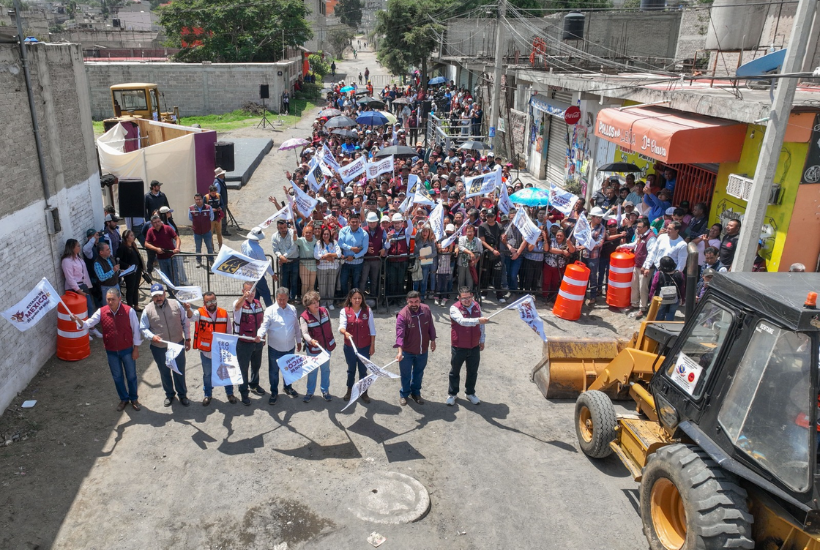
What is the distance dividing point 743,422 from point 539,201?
9289mm

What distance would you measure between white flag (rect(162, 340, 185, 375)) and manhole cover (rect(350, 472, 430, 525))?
2826mm

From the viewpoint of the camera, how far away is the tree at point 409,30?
128ft

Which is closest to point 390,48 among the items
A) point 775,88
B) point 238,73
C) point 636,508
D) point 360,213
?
point 238,73

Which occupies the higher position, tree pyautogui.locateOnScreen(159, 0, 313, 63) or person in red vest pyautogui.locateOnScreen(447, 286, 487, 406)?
tree pyautogui.locateOnScreen(159, 0, 313, 63)

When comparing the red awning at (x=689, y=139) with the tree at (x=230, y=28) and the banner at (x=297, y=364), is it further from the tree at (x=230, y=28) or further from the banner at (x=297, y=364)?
the tree at (x=230, y=28)

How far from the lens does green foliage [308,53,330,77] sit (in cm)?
6255

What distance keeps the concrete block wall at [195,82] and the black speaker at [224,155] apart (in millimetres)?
20933

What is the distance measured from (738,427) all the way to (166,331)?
6.65 meters

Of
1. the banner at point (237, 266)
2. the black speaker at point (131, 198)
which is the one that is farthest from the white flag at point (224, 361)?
the black speaker at point (131, 198)

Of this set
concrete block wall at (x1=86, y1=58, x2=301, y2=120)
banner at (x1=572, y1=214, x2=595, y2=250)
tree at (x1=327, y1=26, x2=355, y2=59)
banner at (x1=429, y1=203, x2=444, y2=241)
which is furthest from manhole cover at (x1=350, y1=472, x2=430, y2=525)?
tree at (x1=327, y1=26, x2=355, y2=59)

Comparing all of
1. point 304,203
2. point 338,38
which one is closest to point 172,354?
point 304,203

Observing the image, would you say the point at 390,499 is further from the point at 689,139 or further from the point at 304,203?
the point at 689,139

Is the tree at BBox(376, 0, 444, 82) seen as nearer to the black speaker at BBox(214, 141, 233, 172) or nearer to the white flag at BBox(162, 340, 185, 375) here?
the black speaker at BBox(214, 141, 233, 172)

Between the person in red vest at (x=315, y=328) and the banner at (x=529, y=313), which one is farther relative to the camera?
the banner at (x=529, y=313)
